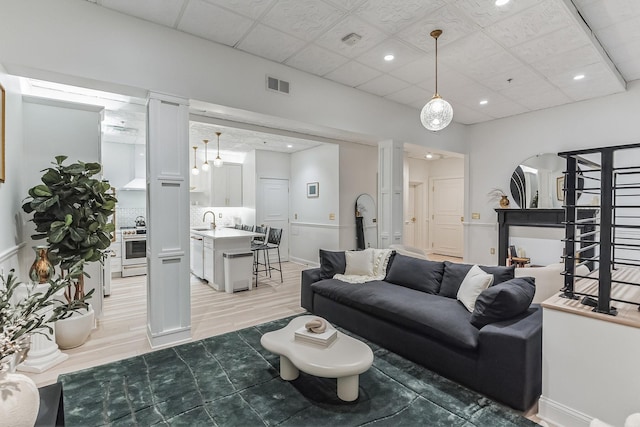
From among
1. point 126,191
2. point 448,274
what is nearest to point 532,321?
point 448,274

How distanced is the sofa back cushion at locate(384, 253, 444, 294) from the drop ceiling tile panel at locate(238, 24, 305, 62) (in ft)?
8.96

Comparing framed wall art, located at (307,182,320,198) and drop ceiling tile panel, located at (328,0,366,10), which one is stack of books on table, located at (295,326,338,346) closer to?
drop ceiling tile panel, located at (328,0,366,10)

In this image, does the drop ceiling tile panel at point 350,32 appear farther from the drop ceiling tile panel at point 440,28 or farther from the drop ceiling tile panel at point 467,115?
the drop ceiling tile panel at point 467,115

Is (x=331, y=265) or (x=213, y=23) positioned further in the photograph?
(x=331, y=265)

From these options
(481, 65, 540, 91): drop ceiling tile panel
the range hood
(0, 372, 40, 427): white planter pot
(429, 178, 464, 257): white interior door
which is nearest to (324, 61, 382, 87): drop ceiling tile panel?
(481, 65, 540, 91): drop ceiling tile panel

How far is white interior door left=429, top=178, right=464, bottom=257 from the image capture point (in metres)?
8.48

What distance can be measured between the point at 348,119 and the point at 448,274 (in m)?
2.54

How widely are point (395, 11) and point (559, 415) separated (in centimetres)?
332

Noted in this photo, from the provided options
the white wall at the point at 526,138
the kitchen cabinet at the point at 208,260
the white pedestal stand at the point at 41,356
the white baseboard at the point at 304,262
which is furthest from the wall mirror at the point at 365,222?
the white pedestal stand at the point at 41,356

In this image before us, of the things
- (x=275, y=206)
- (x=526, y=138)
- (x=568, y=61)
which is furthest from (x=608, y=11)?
(x=275, y=206)

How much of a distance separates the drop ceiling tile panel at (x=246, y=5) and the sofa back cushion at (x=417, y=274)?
298 cm

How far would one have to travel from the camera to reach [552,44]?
3.34m

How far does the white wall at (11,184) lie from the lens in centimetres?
262

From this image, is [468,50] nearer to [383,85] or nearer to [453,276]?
[383,85]
